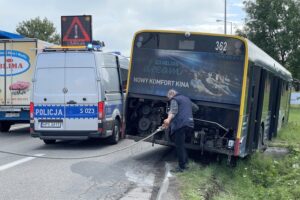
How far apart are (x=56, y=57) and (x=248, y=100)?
16.6 ft

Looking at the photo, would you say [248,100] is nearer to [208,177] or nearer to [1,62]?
[208,177]

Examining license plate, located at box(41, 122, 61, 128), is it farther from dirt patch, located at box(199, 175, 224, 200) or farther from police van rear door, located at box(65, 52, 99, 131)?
dirt patch, located at box(199, 175, 224, 200)

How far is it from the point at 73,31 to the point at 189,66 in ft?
34.2

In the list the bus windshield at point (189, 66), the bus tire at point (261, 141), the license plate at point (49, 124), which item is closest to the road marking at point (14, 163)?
the license plate at point (49, 124)

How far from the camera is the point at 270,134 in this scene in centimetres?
1592

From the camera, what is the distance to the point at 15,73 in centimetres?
1700

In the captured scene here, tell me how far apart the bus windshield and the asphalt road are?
1.73 metres

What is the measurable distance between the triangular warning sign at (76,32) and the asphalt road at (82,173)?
7.18 m

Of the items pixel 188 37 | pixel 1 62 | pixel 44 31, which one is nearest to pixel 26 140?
pixel 1 62

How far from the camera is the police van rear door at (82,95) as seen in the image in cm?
1299

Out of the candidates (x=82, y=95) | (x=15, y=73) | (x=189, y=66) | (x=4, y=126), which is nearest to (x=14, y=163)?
(x=82, y=95)

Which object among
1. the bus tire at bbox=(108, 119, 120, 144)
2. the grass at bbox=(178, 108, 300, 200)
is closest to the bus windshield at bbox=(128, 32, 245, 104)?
the grass at bbox=(178, 108, 300, 200)

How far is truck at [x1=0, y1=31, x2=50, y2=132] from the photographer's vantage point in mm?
16859

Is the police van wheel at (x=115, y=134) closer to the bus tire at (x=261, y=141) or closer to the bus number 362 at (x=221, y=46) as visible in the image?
the bus tire at (x=261, y=141)
